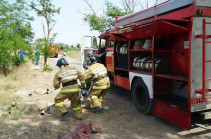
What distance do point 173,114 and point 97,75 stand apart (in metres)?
2.14

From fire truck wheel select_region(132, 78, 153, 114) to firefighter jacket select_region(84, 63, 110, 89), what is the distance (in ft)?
2.71

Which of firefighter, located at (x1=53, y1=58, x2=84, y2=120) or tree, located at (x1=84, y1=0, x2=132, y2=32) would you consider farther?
tree, located at (x1=84, y1=0, x2=132, y2=32)

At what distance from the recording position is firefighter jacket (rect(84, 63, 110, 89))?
5.24 metres

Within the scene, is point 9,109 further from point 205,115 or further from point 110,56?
point 205,115

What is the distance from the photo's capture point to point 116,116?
16.6ft

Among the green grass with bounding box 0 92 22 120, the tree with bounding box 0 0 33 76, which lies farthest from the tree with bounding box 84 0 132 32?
the green grass with bounding box 0 92 22 120

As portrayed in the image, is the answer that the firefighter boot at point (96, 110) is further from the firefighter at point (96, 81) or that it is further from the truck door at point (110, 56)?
the truck door at point (110, 56)

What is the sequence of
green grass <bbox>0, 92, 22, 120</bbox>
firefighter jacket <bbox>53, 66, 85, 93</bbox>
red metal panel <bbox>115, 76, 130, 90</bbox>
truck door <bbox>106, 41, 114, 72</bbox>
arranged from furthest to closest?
truck door <bbox>106, 41, 114, 72</bbox>, red metal panel <bbox>115, 76, 130, 90</bbox>, green grass <bbox>0, 92, 22, 120</bbox>, firefighter jacket <bbox>53, 66, 85, 93</bbox>

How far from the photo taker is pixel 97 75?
5.28 metres

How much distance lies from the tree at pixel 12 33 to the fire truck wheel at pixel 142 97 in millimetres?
7779

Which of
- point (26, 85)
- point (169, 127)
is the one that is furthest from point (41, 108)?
point (26, 85)

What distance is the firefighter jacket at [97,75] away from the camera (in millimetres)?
5242

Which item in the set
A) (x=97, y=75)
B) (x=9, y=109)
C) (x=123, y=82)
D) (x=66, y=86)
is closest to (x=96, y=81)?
(x=97, y=75)

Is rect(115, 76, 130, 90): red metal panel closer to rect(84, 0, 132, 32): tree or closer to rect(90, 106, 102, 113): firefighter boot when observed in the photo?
rect(90, 106, 102, 113): firefighter boot
